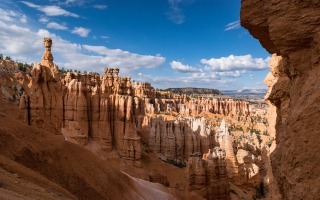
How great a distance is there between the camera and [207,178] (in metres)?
30.1

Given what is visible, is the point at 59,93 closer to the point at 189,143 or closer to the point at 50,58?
the point at 50,58

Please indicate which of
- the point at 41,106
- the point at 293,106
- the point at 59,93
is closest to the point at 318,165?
the point at 293,106

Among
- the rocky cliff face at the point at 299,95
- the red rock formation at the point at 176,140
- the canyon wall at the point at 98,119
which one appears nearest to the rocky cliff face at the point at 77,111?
the canyon wall at the point at 98,119

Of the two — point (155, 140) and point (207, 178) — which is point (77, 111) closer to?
point (155, 140)

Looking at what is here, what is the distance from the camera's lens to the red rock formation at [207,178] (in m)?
29.2

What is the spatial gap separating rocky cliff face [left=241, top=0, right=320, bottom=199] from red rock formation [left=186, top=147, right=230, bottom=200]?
2439cm

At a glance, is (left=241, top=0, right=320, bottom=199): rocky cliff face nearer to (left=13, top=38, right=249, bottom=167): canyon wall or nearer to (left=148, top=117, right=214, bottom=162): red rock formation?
(left=13, top=38, right=249, bottom=167): canyon wall

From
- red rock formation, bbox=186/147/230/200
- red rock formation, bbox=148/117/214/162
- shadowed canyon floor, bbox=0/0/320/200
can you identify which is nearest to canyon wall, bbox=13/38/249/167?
red rock formation, bbox=148/117/214/162

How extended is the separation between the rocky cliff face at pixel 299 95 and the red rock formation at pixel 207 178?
24391mm

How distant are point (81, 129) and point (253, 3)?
118 feet

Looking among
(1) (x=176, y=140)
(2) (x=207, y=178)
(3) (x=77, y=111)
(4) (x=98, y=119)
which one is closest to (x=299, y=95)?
(2) (x=207, y=178)

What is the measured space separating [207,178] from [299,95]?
86.4 feet

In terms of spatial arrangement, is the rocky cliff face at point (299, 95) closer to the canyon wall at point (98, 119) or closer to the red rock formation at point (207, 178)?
the red rock formation at point (207, 178)

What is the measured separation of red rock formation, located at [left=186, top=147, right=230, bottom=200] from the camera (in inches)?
1151
